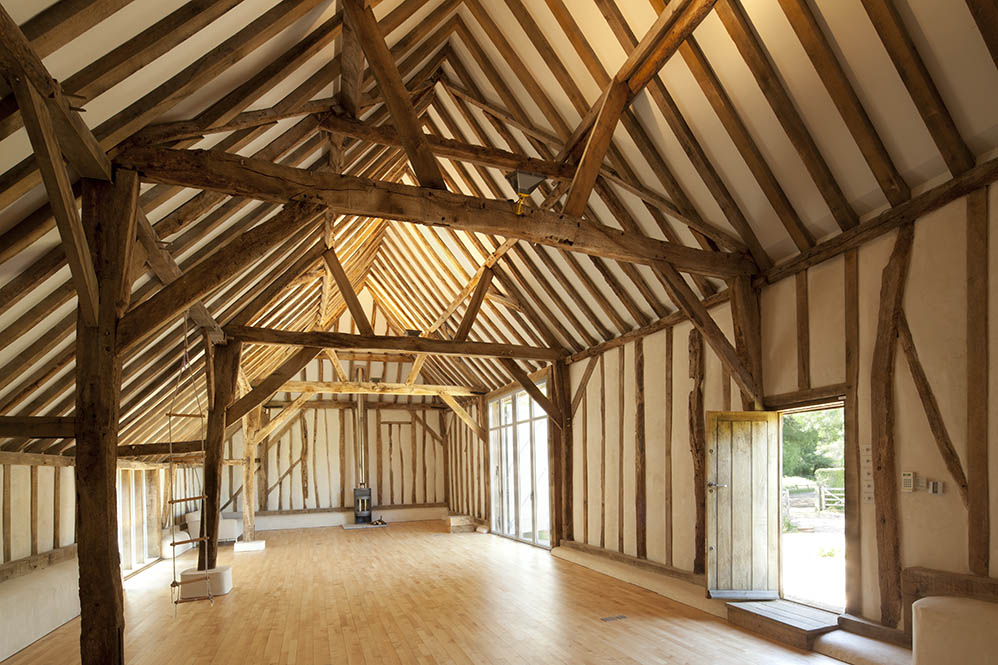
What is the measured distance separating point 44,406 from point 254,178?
3.10 meters

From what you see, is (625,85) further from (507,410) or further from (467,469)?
(467,469)

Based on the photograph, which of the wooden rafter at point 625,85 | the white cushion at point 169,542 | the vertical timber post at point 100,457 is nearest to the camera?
the vertical timber post at point 100,457

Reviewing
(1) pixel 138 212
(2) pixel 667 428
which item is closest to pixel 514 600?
(2) pixel 667 428

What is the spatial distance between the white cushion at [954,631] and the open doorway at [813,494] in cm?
492

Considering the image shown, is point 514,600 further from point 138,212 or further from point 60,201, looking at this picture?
point 60,201

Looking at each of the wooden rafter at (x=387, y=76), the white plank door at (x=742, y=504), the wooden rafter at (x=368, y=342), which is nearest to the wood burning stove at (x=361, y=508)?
the wooden rafter at (x=368, y=342)

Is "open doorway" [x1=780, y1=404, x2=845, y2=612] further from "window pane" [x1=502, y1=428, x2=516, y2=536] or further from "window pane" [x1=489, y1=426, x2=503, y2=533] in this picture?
"window pane" [x1=489, y1=426, x2=503, y2=533]

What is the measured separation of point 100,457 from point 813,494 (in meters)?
13.3

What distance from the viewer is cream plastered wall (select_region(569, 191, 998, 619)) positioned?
4180 millimetres

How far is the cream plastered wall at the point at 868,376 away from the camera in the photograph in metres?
4.18

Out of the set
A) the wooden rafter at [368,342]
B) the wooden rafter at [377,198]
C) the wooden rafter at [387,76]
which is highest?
the wooden rafter at [387,76]

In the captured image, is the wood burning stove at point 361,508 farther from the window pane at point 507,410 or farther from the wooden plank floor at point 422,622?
the wooden plank floor at point 422,622

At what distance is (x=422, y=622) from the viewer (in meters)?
5.83

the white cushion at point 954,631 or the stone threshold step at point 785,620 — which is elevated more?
the white cushion at point 954,631
